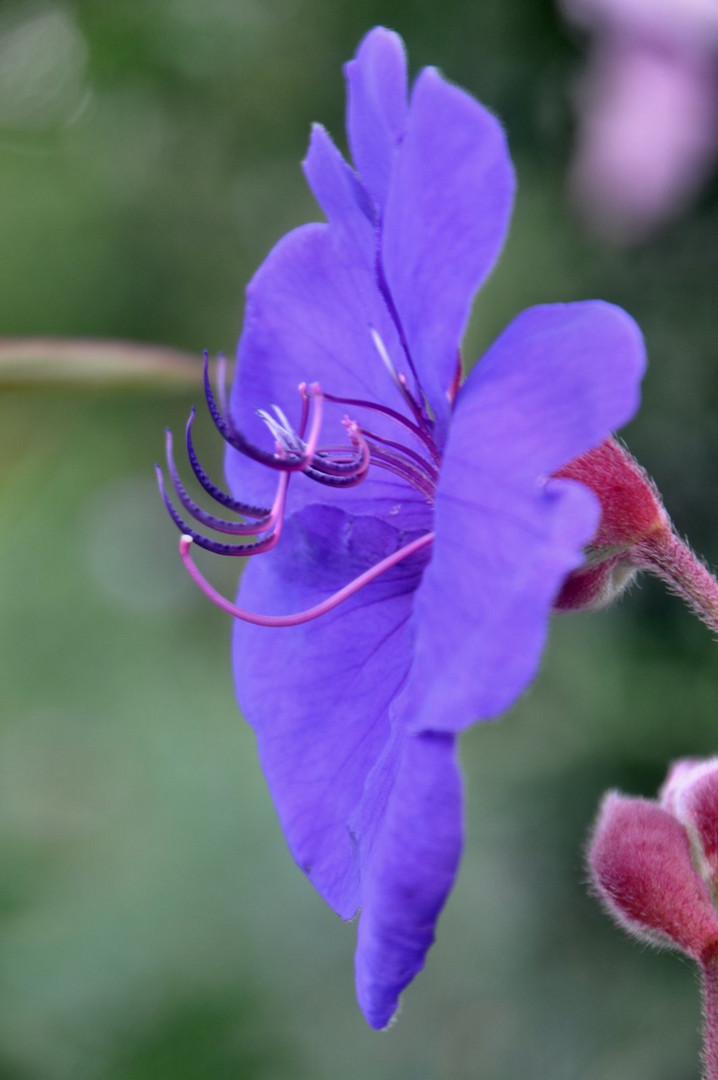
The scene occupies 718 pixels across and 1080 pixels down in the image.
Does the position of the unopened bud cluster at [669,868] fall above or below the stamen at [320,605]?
below

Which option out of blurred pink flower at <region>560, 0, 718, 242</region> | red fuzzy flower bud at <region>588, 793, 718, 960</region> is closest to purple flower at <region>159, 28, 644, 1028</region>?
red fuzzy flower bud at <region>588, 793, 718, 960</region>

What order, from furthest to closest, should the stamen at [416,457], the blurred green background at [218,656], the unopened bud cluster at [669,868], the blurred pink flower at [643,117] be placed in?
1. the blurred pink flower at [643,117]
2. the blurred green background at [218,656]
3. the stamen at [416,457]
4. the unopened bud cluster at [669,868]

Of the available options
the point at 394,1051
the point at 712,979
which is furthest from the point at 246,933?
the point at 712,979

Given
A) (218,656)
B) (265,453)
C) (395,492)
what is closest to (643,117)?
(218,656)

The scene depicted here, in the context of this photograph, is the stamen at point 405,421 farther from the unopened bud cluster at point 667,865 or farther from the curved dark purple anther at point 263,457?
the unopened bud cluster at point 667,865

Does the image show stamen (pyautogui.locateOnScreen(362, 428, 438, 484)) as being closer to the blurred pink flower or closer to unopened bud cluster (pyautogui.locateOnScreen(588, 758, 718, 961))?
unopened bud cluster (pyautogui.locateOnScreen(588, 758, 718, 961))

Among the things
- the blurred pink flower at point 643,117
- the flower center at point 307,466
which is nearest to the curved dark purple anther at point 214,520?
the flower center at point 307,466

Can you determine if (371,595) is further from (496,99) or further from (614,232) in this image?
(496,99)

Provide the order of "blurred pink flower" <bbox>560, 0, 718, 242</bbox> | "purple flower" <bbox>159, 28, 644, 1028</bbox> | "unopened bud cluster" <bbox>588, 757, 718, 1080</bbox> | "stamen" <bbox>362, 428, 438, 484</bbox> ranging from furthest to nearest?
"blurred pink flower" <bbox>560, 0, 718, 242</bbox> → "stamen" <bbox>362, 428, 438, 484</bbox> → "unopened bud cluster" <bbox>588, 757, 718, 1080</bbox> → "purple flower" <bbox>159, 28, 644, 1028</bbox>
